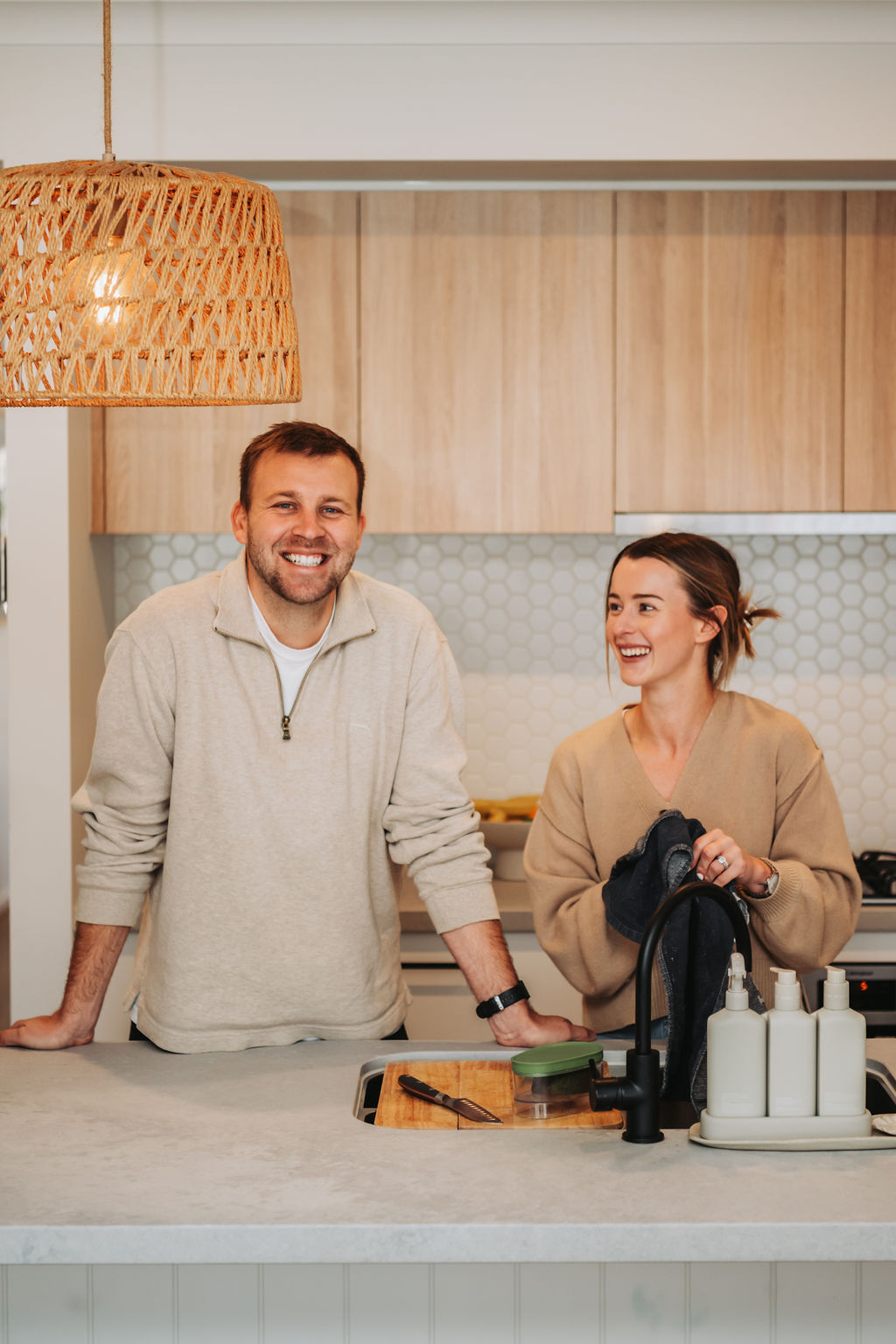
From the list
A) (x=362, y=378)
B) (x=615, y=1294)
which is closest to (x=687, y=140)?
(x=362, y=378)

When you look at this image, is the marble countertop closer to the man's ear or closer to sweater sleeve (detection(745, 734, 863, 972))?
sweater sleeve (detection(745, 734, 863, 972))

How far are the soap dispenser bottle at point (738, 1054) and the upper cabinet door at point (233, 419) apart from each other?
6.54 feet

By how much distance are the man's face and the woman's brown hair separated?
1.55ft

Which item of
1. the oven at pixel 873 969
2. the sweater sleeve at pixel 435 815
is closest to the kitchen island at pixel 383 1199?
the sweater sleeve at pixel 435 815

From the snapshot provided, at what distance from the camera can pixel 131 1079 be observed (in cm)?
172

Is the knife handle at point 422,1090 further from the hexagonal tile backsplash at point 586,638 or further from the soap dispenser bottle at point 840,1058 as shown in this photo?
the hexagonal tile backsplash at point 586,638

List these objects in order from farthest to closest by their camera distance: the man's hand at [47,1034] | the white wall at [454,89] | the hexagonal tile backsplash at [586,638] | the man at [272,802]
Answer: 1. the hexagonal tile backsplash at [586,638]
2. the white wall at [454,89]
3. the man at [272,802]
4. the man's hand at [47,1034]

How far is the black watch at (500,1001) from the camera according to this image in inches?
74.6

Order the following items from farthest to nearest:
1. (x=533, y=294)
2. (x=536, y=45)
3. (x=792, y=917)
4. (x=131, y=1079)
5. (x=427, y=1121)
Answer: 1. (x=533, y=294)
2. (x=536, y=45)
3. (x=792, y=917)
4. (x=131, y=1079)
5. (x=427, y=1121)

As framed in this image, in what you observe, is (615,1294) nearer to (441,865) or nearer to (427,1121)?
(427,1121)

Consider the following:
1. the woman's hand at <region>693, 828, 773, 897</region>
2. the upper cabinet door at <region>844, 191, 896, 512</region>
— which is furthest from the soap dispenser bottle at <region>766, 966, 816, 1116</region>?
the upper cabinet door at <region>844, 191, 896, 512</region>

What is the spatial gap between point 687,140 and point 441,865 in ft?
5.93

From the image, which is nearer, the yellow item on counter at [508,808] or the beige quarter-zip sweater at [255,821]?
the beige quarter-zip sweater at [255,821]

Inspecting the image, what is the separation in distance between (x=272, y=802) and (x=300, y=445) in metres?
0.55
